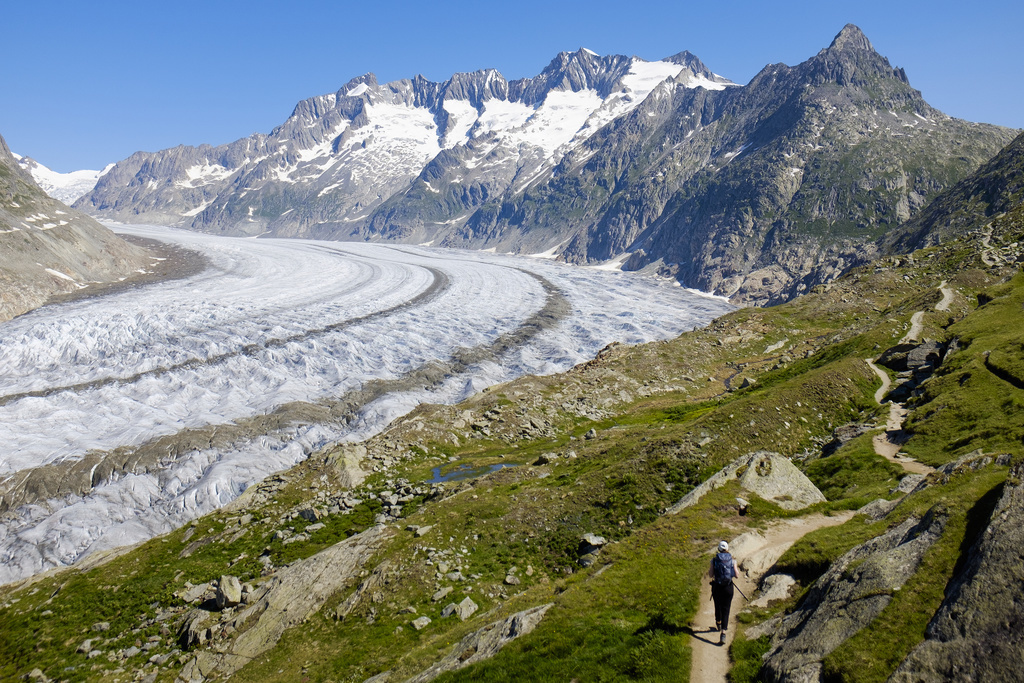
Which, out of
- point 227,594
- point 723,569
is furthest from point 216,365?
point 723,569

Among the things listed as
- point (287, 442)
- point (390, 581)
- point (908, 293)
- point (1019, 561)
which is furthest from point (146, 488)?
point (908, 293)

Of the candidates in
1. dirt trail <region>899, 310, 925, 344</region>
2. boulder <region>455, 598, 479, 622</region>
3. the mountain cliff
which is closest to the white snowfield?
the mountain cliff

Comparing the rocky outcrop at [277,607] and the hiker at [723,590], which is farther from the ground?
the hiker at [723,590]

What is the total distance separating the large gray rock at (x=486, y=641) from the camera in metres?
16.8

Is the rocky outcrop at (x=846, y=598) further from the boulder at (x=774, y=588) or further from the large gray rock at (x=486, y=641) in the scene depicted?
the large gray rock at (x=486, y=641)

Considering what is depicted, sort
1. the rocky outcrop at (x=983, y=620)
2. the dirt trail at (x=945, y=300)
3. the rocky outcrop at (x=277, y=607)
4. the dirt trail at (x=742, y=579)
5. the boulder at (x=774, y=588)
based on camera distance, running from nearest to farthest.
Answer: the rocky outcrop at (x=983, y=620) < the dirt trail at (x=742, y=579) < the boulder at (x=774, y=588) < the rocky outcrop at (x=277, y=607) < the dirt trail at (x=945, y=300)

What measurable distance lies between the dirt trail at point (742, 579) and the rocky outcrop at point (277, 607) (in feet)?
56.4

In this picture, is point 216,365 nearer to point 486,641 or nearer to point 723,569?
point 486,641

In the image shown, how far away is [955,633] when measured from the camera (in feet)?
35.9

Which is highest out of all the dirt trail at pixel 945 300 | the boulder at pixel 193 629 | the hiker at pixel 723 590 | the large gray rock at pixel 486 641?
the dirt trail at pixel 945 300

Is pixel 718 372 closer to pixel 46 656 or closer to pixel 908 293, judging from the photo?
pixel 908 293

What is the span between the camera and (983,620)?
35.4 feet

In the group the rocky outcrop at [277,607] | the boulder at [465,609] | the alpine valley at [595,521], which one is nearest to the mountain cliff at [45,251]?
the alpine valley at [595,521]

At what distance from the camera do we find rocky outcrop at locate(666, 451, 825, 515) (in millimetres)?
24906
